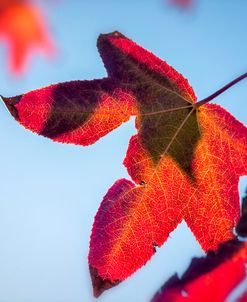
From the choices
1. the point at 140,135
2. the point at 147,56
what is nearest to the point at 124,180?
the point at 140,135

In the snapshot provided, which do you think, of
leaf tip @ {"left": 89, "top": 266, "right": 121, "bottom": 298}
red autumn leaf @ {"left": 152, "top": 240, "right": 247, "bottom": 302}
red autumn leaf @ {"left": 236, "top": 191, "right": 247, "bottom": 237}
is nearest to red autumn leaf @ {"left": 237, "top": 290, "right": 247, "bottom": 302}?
red autumn leaf @ {"left": 152, "top": 240, "right": 247, "bottom": 302}

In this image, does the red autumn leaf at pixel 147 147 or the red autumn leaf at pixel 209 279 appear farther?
the red autumn leaf at pixel 147 147

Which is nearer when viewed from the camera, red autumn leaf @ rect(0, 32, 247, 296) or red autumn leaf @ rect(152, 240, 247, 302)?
red autumn leaf @ rect(152, 240, 247, 302)

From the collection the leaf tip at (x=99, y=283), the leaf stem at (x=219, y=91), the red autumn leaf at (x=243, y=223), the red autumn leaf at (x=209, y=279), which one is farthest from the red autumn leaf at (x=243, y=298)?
the leaf stem at (x=219, y=91)

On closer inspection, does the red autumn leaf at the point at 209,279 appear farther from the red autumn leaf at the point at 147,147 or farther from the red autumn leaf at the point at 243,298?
the red autumn leaf at the point at 147,147

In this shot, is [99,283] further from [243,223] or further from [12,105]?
Answer: [12,105]

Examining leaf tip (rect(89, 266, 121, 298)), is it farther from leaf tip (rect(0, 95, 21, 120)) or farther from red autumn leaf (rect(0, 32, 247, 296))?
leaf tip (rect(0, 95, 21, 120))

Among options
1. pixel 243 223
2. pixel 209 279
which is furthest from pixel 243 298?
pixel 243 223
